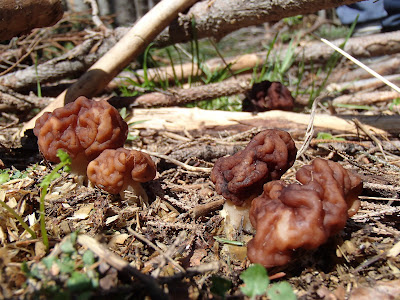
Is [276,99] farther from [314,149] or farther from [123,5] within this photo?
[123,5]

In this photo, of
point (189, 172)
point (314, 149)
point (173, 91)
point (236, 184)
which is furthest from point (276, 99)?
point (236, 184)

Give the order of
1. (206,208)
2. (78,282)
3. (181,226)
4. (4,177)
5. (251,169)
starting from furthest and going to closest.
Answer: (4,177) < (206,208) < (181,226) < (251,169) < (78,282)

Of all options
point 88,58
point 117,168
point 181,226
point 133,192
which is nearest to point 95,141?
point 117,168

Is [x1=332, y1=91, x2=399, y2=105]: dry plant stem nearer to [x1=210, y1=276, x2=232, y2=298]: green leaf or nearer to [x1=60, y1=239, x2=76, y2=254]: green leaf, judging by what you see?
[x1=210, y1=276, x2=232, y2=298]: green leaf

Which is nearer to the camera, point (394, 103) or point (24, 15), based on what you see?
point (24, 15)

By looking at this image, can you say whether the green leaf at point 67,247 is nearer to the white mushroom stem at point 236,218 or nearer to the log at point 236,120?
the white mushroom stem at point 236,218

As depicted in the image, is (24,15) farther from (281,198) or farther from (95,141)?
(281,198)

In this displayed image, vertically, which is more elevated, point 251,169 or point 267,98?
point 251,169
